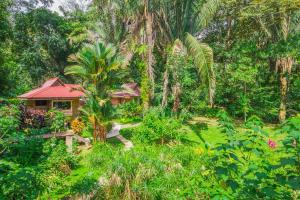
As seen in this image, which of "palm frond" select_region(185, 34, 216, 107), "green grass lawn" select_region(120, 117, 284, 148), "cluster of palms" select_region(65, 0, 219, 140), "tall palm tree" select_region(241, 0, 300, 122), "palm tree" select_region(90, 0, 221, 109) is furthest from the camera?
"palm tree" select_region(90, 0, 221, 109)

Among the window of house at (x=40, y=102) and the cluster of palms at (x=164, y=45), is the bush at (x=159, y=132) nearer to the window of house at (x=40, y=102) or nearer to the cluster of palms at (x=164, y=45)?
the cluster of palms at (x=164, y=45)

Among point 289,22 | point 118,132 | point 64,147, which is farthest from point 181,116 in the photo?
point 289,22

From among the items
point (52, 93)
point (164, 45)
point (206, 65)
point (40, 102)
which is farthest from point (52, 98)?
point (206, 65)

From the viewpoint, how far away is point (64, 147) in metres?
9.61

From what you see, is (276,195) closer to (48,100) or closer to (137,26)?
(137,26)

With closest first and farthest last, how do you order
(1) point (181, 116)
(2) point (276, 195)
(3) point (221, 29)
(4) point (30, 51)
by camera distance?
1. (2) point (276, 195)
2. (1) point (181, 116)
3. (3) point (221, 29)
4. (4) point (30, 51)

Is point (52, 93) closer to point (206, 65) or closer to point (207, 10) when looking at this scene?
point (206, 65)

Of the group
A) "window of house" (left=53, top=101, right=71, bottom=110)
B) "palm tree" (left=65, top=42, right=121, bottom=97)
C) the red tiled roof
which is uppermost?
"palm tree" (left=65, top=42, right=121, bottom=97)

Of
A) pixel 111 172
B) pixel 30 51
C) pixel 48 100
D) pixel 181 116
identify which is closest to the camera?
pixel 111 172

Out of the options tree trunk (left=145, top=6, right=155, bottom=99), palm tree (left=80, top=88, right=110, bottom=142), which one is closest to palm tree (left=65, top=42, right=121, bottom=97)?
palm tree (left=80, top=88, right=110, bottom=142)

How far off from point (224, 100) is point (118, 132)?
840 centimetres

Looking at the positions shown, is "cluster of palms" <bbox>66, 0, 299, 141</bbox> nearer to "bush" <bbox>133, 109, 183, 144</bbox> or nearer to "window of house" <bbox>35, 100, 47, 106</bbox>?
"bush" <bbox>133, 109, 183, 144</bbox>

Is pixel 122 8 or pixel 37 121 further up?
pixel 122 8

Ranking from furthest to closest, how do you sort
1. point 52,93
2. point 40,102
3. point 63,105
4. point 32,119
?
point 63,105 → point 40,102 → point 52,93 → point 32,119
